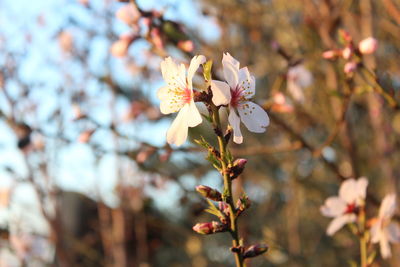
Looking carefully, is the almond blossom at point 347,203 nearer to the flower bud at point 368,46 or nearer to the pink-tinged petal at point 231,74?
the flower bud at point 368,46

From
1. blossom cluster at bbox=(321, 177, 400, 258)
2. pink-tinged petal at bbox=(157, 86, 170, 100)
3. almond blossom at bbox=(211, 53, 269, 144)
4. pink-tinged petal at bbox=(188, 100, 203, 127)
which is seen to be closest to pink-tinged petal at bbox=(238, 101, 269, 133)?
almond blossom at bbox=(211, 53, 269, 144)

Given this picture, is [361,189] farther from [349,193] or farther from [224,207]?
[224,207]

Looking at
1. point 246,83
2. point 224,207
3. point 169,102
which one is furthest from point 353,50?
point 224,207

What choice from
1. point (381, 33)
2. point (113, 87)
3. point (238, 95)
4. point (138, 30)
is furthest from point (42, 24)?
point (238, 95)

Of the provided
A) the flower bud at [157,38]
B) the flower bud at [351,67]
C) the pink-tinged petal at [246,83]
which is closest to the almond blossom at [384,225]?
the flower bud at [351,67]

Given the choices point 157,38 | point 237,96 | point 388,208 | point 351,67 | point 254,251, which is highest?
point 157,38

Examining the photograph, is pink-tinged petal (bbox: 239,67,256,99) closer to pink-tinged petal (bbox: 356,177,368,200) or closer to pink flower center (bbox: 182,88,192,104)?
pink flower center (bbox: 182,88,192,104)
